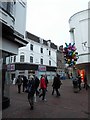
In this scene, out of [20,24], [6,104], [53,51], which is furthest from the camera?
[53,51]

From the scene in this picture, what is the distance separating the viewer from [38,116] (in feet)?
31.1

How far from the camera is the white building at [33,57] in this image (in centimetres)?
4688

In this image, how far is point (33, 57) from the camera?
162 ft

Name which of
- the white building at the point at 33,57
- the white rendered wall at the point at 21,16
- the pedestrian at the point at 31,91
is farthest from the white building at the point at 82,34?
the pedestrian at the point at 31,91

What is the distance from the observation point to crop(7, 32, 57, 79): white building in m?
46.9

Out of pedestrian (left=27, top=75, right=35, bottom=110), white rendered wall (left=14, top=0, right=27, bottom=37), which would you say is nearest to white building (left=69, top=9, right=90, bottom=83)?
white rendered wall (left=14, top=0, right=27, bottom=37)

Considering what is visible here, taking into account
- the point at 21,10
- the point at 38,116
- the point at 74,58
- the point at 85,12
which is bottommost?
the point at 38,116

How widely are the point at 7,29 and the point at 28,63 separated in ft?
123

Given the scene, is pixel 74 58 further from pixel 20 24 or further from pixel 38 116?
pixel 38 116

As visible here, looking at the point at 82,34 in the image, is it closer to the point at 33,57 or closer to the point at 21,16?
the point at 21,16

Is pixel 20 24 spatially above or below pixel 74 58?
above

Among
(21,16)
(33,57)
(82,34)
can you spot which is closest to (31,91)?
(21,16)

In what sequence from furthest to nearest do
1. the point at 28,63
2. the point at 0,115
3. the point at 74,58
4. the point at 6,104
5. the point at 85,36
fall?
the point at 28,63 → the point at 85,36 → the point at 74,58 → the point at 6,104 → the point at 0,115

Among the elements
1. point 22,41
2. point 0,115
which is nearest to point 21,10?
point 22,41
